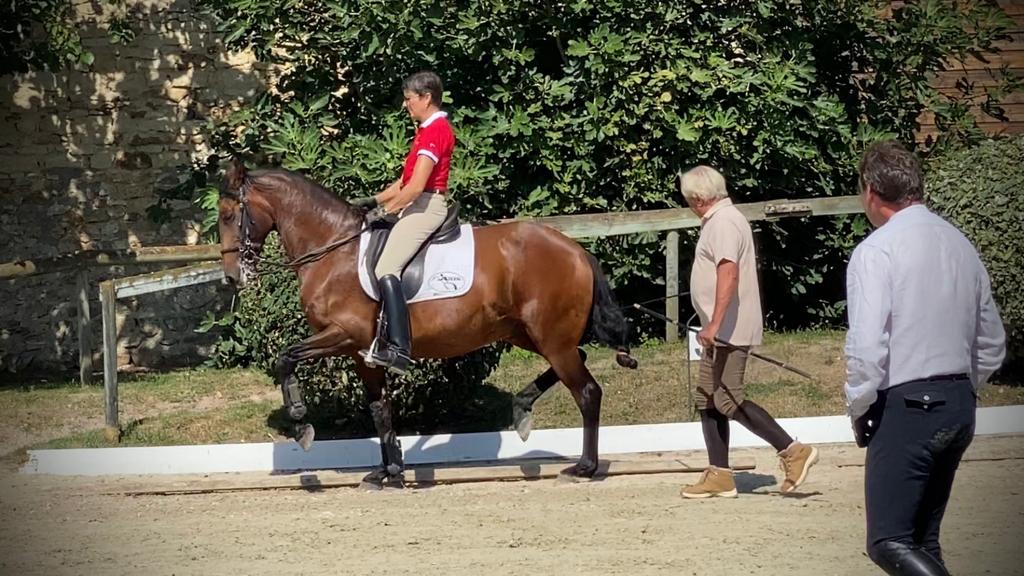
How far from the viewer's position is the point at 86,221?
13453mm

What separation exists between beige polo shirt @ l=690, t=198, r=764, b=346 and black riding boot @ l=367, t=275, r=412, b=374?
187 centimetres

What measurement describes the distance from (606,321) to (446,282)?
1.10 meters

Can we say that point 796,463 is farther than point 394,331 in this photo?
No

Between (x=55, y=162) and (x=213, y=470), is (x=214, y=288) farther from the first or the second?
(x=213, y=470)

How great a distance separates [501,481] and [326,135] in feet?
15.4

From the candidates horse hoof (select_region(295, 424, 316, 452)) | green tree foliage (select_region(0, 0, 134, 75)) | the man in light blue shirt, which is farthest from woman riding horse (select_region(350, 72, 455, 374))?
green tree foliage (select_region(0, 0, 134, 75))

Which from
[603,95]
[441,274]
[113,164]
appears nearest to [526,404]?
[441,274]

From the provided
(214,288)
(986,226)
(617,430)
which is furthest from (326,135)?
(986,226)

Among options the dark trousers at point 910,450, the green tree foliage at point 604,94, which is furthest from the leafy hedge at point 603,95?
the dark trousers at point 910,450

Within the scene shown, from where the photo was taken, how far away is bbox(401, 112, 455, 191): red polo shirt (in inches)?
340

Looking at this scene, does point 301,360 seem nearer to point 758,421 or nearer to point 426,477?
point 426,477

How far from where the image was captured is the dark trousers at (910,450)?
4836mm

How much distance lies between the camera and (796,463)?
26.3 ft

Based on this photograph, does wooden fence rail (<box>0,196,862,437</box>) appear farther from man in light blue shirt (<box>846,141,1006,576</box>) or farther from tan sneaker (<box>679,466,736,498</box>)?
man in light blue shirt (<box>846,141,1006,576</box>)
